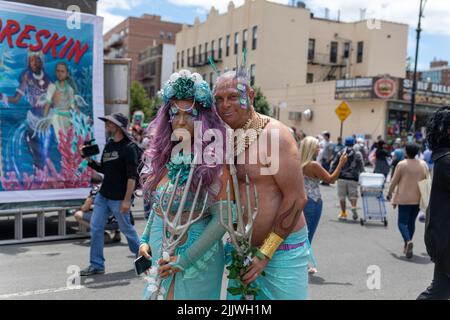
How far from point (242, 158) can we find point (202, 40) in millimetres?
44200

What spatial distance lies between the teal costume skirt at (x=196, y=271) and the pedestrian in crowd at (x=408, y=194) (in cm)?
504

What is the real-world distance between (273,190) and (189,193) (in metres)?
0.47

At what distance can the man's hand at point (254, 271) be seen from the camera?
2498mm

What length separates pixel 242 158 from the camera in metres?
2.67

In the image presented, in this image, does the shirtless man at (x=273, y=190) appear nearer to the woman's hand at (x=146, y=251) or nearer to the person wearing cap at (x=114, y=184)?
the woman's hand at (x=146, y=251)

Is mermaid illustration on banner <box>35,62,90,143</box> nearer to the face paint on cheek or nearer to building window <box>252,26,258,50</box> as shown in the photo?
the face paint on cheek

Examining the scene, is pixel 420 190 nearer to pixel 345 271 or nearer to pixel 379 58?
pixel 345 271

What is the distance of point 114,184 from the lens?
564cm

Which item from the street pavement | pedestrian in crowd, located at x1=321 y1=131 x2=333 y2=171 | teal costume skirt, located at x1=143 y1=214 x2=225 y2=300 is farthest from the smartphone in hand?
pedestrian in crowd, located at x1=321 y1=131 x2=333 y2=171

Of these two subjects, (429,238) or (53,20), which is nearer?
(429,238)

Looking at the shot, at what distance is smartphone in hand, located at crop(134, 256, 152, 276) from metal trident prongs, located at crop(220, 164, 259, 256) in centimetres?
58

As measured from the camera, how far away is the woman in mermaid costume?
2469 mm

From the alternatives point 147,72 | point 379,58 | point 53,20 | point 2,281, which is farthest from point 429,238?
point 147,72

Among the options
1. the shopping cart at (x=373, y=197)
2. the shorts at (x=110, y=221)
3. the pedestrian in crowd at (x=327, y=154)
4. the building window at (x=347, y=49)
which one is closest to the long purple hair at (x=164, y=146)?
the shorts at (x=110, y=221)
